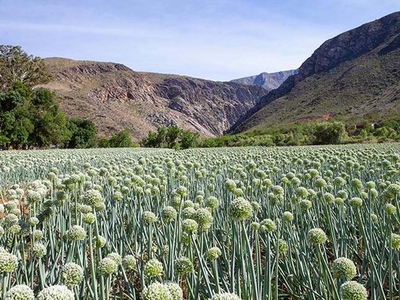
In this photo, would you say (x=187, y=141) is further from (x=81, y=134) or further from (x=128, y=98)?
(x=128, y=98)

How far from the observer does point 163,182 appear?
193 inches

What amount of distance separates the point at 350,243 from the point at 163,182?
8.03 feet

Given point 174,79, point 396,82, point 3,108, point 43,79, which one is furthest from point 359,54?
point 174,79

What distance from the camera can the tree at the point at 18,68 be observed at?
4728 cm

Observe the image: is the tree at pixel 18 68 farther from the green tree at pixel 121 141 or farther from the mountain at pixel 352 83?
the mountain at pixel 352 83

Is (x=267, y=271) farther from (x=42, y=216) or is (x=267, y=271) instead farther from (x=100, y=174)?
(x=100, y=174)

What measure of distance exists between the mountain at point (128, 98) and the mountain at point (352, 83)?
38449 mm

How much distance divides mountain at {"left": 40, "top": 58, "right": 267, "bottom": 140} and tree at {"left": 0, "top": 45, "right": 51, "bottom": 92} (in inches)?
1475

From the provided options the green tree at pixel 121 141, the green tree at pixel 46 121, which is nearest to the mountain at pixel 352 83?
the green tree at pixel 121 141

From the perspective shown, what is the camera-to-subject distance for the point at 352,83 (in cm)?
7912

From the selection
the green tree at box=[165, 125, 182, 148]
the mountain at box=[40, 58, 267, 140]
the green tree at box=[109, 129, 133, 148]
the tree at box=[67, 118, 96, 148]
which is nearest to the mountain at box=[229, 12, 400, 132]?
the green tree at box=[165, 125, 182, 148]

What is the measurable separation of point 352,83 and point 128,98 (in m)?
89.4

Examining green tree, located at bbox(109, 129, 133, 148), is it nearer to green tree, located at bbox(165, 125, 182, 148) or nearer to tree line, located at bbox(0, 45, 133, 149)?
tree line, located at bbox(0, 45, 133, 149)

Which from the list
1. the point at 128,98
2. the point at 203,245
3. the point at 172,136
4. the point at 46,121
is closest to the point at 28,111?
the point at 46,121
